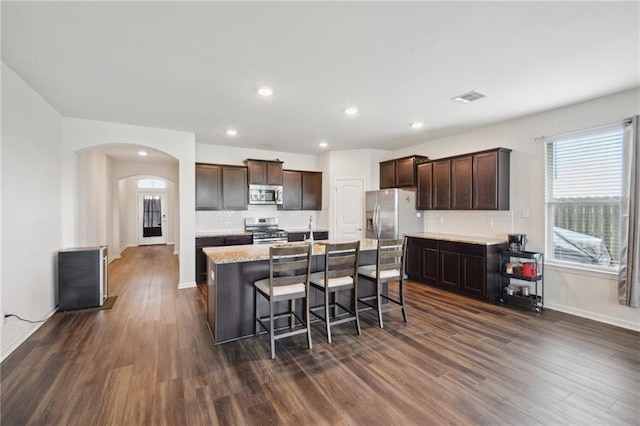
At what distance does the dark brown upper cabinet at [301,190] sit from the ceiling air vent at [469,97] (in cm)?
397

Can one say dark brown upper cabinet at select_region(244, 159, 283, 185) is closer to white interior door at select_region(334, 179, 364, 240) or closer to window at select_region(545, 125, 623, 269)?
white interior door at select_region(334, 179, 364, 240)

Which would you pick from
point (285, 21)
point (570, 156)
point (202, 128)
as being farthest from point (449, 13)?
point (202, 128)

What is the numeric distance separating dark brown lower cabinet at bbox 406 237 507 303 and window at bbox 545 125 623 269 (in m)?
0.77

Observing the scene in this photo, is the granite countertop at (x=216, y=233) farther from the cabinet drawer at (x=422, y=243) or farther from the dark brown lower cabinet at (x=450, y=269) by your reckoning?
the dark brown lower cabinet at (x=450, y=269)

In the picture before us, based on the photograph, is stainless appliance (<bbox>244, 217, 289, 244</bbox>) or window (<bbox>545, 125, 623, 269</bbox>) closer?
window (<bbox>545, 125, 623, 269</bbox>)

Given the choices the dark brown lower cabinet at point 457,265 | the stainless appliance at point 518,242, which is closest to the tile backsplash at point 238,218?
the dark brown lower cabinet at point 457,265

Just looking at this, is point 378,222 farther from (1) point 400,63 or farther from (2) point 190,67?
(2) point 190,67

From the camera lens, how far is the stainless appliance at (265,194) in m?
6.23

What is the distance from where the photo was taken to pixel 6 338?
270cm

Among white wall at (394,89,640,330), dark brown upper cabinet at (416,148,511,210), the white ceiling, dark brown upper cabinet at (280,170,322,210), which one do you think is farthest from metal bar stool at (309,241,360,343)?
dark brown upper cabinet at (280,170,322,210)

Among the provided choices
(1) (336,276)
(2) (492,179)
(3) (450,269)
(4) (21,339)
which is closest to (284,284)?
(1) (336,276)

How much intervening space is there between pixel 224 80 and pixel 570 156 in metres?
4.58

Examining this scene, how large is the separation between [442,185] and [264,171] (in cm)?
366

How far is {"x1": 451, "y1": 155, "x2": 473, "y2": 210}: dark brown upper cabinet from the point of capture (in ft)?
15.9
